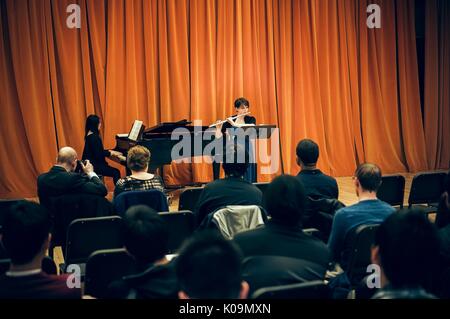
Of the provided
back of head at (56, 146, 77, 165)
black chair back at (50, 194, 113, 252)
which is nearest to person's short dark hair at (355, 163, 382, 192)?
black chair back at (50, 194, 113, 252)

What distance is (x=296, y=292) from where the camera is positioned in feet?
6.98

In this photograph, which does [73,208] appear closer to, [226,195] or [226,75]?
[226,195]

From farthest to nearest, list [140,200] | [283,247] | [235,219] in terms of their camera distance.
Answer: [140,200] < [235,219] < [283,247]

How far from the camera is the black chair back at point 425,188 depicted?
4.80 metres

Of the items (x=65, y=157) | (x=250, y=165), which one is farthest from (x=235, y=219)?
(x=250, y=165)

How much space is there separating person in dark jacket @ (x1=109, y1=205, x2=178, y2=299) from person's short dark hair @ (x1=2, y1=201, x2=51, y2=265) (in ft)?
1.10

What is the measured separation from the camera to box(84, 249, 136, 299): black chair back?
2.77m

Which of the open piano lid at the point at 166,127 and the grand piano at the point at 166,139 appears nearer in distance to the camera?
the grand piano at the point at 166,139

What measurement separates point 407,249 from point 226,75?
672 cm

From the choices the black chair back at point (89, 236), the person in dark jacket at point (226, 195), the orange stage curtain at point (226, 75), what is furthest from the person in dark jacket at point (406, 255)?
the orange stage curtain at point (226, 75)

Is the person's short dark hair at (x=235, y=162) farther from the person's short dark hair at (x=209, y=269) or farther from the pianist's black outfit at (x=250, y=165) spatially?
the pianist's black outfit at (x=250, y=165)

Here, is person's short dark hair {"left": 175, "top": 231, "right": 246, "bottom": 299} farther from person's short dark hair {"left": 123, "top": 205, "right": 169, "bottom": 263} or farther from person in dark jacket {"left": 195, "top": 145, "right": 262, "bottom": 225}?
person in dark jacket {"left": 195, "top": 145, "right": 262, "bottom": 225}

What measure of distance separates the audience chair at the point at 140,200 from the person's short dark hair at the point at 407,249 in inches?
88.6

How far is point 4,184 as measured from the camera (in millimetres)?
7637
